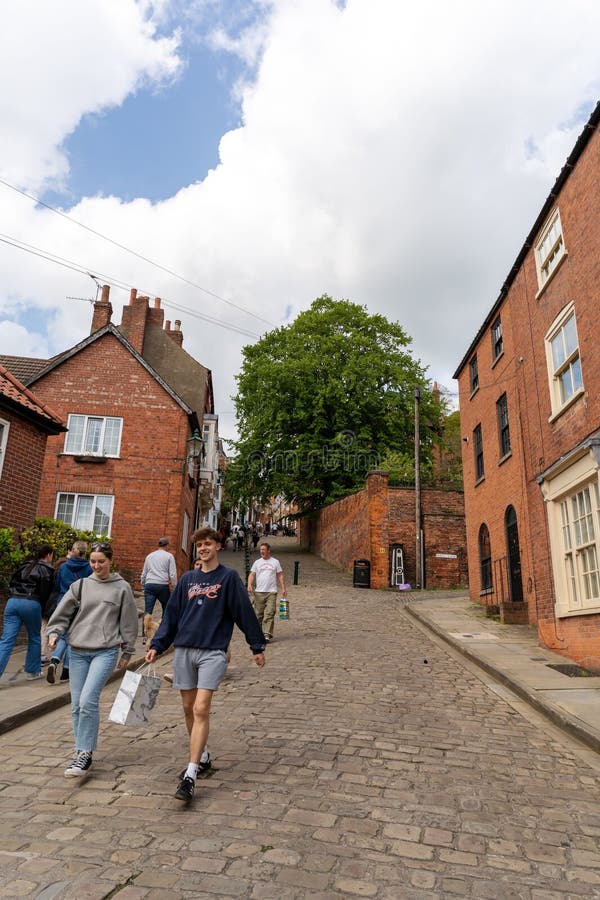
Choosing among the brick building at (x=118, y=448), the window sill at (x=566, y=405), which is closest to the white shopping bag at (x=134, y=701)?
the window sill at (x=566, y=405)

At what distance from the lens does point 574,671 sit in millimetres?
8969

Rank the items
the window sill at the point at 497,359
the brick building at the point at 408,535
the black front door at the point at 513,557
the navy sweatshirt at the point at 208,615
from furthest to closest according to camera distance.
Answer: the brick building at the point at 408,535 < the window sill at the point at 497,359 < the black front door at the point at 513,557 < the navy sweatshirt at the point at 208,615

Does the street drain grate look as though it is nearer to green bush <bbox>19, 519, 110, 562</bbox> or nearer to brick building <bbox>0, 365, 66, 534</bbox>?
green bush <bbox>19, 519, 110, 562</bbox>

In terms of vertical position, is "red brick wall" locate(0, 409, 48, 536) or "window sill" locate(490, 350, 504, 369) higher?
"window sill" locate(490, 350, 504, 369)

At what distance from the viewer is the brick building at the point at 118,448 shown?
1980 centimetres

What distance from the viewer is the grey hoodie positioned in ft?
16.2

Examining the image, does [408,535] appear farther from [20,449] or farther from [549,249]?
[20,449]

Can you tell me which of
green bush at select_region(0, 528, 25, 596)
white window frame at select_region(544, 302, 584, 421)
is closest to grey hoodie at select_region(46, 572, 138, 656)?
green bush at select_region(0, 528, 25, 596)

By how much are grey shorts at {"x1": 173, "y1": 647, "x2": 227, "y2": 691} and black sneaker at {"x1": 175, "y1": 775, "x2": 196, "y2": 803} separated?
613 millimetres

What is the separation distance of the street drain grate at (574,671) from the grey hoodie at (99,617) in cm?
658

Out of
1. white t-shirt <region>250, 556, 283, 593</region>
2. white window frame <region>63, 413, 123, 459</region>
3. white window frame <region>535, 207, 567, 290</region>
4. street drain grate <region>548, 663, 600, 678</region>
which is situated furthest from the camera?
white window frame <region>63, 413, 123, 459</region>

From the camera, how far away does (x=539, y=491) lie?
38.9ft

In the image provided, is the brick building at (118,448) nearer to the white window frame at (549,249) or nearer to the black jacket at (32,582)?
the white window frame at (549,249)

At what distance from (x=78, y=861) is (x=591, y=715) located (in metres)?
5.41
